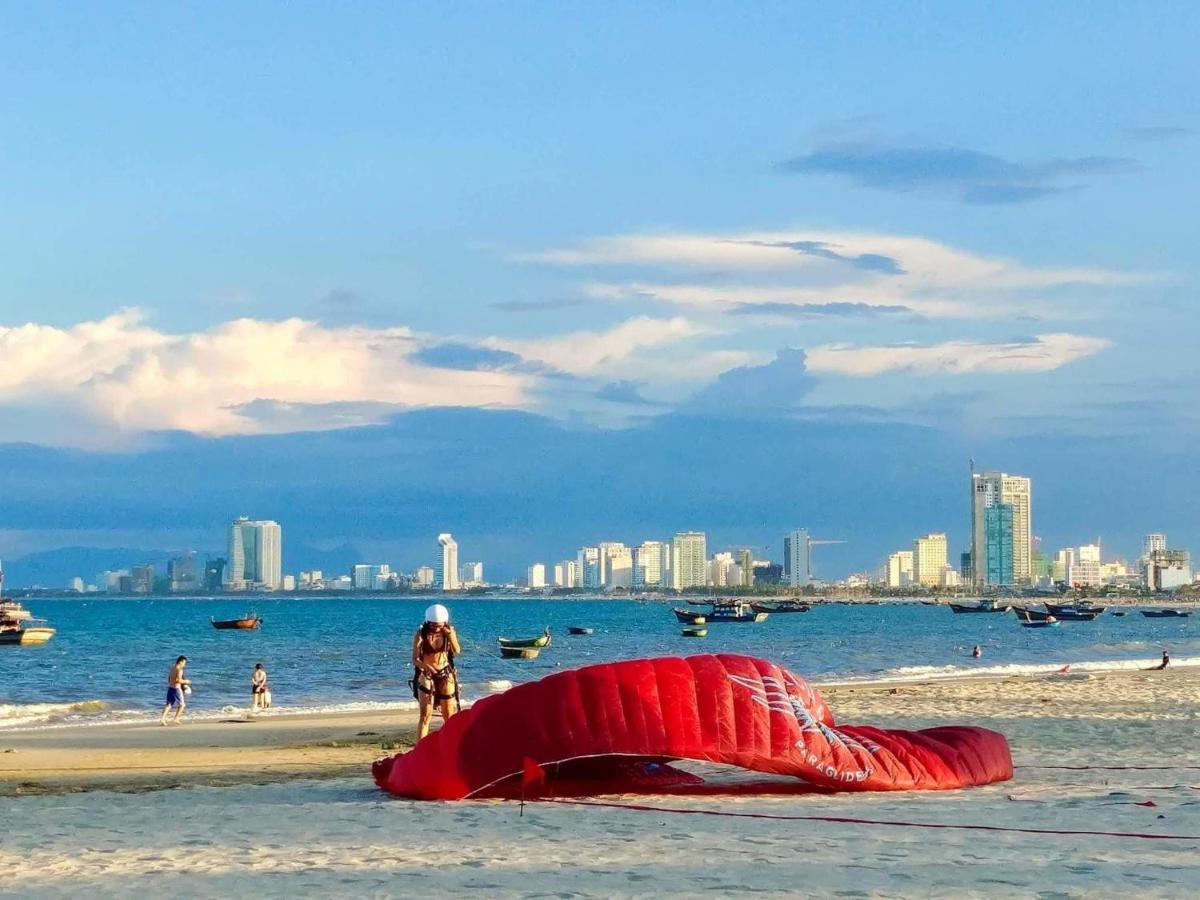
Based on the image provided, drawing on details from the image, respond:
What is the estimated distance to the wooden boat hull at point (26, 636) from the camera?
82312 millimetres

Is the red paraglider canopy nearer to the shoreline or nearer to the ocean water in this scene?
the shoreline

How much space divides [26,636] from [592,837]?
253 feet

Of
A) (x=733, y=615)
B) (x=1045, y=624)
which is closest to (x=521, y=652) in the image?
(x=1045, y=624)

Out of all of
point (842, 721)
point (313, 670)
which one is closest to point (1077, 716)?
point (842, 721)

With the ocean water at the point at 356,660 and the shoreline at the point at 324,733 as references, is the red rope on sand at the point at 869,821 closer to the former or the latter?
the shoreline at the point at 324,733

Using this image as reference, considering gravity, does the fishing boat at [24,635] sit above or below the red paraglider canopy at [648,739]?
below

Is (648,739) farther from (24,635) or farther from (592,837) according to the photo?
(24,635)

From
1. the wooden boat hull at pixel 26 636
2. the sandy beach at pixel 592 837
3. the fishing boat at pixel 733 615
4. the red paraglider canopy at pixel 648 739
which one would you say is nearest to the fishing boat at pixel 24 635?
the wooden boat hull at pixel 26 636

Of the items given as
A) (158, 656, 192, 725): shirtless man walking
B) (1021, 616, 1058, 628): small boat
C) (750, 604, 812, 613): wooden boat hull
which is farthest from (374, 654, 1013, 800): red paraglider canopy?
(750, 604, 812, 613): wooden boat hull

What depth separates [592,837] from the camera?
445 inches

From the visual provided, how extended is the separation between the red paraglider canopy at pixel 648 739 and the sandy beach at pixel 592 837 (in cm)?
28

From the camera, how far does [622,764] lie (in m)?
14.2

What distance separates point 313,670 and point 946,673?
71.1 feet

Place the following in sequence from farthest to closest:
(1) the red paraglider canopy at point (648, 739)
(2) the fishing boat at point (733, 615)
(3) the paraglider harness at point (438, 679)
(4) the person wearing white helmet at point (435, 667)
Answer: (2) the fishing boat at point (733, 615)
(3) the paraglider harness at point (438, 679)
(4) the person wearing white helmet at point (435, 667)
(1) the red paraglider canopy at point (648, 739)
